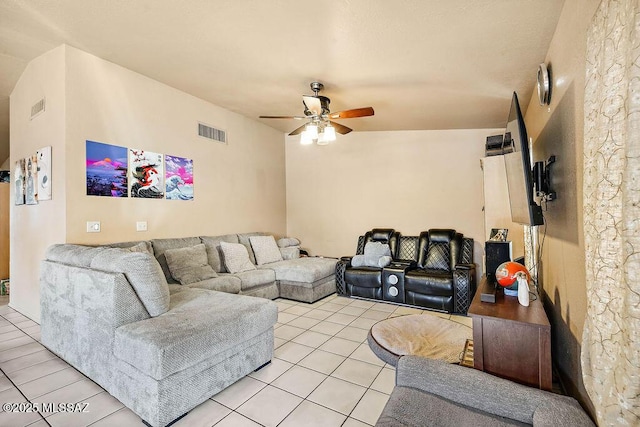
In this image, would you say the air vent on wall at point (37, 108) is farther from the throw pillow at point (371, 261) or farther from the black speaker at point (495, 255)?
the black speaker at point (495, 255)

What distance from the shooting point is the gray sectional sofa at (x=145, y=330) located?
1.79 metres

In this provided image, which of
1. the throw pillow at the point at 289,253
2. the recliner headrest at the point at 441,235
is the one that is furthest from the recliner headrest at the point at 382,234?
the throw pillow at the point at 289,253

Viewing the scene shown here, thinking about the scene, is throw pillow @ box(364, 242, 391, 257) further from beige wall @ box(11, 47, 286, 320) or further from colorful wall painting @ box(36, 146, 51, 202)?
colorful wall painting @ box(36, 146, 51, 202)

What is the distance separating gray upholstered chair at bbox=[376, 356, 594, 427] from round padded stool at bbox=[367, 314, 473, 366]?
871 millimetres

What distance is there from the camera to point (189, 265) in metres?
3.47

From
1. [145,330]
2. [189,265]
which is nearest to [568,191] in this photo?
[145,330]

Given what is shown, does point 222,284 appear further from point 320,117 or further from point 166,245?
point 320,117

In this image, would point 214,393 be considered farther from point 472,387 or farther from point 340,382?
point 472,387

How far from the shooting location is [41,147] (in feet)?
10.6

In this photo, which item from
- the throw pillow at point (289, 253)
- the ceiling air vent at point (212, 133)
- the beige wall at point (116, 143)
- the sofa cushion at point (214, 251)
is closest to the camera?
the beige wall at point (116, 143)

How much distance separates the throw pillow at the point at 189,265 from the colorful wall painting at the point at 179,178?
80 cm

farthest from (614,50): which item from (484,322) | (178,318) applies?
(178,318)

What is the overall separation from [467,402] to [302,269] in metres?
3.09

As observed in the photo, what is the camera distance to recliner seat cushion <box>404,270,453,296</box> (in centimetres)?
385
